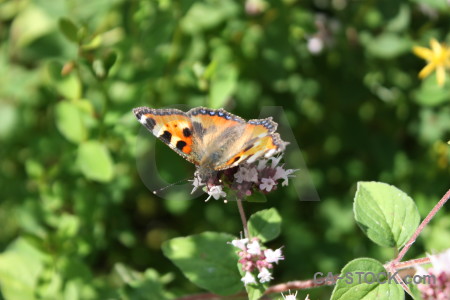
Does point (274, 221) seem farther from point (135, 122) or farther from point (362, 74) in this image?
point (362, 74)

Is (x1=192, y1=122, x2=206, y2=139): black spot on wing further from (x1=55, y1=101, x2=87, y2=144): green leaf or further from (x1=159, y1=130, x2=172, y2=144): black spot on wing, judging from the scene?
(x1=55, y1=101, x2=87, y2=144): green leaf

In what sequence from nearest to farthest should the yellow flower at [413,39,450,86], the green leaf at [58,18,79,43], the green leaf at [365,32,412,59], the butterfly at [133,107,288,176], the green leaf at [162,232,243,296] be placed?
1. the butterfly at [133,107,288,176]
2. the green leaf at [162,232,243,296]
3. the green leaf at [58,18,79,43]
4. the yellow flower at [413,39,450,86]
5. the green leaf at [365,32,412,59]

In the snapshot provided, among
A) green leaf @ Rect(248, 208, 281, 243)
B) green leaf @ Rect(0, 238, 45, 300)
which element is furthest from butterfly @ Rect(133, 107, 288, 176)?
green leaf @ Rect(0, 238, 45, 300)

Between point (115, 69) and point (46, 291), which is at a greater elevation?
point (115, 69)

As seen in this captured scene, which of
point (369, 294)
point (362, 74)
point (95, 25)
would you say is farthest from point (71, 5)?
point (369, 294)

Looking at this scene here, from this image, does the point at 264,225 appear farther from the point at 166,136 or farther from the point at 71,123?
the point at 71,123

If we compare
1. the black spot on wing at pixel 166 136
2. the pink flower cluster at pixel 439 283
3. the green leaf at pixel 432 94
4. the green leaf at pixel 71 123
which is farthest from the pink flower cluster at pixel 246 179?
the green leaf at pixel 432 94
